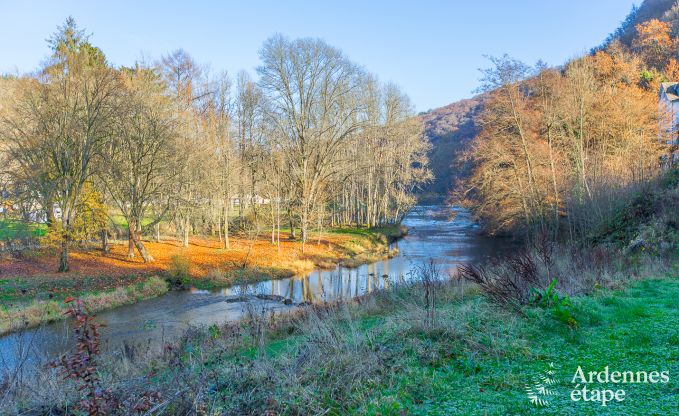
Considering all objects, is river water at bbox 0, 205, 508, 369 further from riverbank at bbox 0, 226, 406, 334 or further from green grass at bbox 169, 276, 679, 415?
green grass at bbox 169, 276, 679, 415

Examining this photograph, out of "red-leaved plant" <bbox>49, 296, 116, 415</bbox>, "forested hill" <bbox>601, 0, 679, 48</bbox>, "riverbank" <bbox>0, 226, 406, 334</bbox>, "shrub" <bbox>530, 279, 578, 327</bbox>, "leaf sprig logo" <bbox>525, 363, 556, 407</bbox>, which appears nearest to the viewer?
"red-leaved plant" <bbox>49, 296, 116, 415</bbox>

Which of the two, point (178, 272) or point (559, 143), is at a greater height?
point (559, 143)

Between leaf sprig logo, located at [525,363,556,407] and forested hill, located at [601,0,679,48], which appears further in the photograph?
forested hill, located at [601,0,679,48]

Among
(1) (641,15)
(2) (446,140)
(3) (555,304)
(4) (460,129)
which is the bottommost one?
(3) (555,304)

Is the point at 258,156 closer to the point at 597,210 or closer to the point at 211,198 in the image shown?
the point at 211,198

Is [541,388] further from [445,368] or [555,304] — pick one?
[555,304]

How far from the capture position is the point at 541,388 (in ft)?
13.3

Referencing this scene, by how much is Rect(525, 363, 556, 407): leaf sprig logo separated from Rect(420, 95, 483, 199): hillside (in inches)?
2043

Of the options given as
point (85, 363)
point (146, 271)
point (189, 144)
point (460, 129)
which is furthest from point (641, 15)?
point (85, 363)

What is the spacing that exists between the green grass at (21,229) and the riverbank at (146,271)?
1.39 metres

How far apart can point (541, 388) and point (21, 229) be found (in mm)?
24718

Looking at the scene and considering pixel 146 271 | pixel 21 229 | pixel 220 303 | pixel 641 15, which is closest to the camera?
pixel 220 303

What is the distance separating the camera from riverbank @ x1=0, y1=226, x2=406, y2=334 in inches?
617

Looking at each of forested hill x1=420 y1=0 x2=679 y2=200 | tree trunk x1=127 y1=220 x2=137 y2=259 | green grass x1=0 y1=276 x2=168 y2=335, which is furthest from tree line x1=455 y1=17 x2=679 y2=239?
forested hill x1=420 y1=0 x2=679 y2=200
